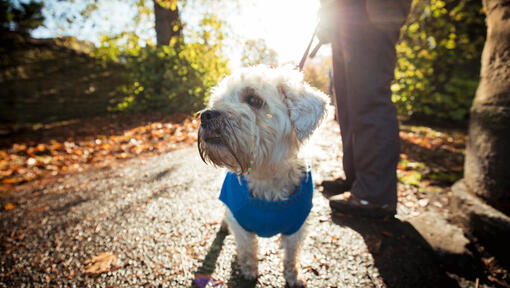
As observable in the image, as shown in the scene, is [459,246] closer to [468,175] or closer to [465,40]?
[468,175]

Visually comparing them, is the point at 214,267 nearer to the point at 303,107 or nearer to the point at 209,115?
the point at 209,115

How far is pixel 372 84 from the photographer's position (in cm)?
244

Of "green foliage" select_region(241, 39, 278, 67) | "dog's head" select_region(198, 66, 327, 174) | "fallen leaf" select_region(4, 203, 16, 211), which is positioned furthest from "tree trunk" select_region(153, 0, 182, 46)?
"dog's head" select_region(198, 66, 327, 174)

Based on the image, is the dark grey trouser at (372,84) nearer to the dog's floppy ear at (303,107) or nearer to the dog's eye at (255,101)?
the dog's floppy ear at (303,107)

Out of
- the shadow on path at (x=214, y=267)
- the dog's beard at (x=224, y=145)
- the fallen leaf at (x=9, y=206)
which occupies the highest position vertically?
the dog's beard at (x=224, y=145)

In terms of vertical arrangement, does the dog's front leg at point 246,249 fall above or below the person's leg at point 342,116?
below

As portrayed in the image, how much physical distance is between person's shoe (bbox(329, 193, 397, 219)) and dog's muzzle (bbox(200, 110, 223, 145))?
178cm

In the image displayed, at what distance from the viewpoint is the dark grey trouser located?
2346 millimetres

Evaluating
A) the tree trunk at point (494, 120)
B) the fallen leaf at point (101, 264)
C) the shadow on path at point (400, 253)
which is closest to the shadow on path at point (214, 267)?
the fallen leaf at point (101, 264)

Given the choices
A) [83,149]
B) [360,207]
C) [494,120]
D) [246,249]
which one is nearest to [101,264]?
[246,249]

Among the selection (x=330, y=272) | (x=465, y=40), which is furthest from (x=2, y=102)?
(x=465, y=40)

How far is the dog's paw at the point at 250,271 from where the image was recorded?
2.04 meters

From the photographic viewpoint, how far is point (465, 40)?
6.50 m

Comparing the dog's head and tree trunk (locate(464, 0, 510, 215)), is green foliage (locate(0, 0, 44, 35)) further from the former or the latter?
tree trunk (locate(464, 0, 510, 215))
